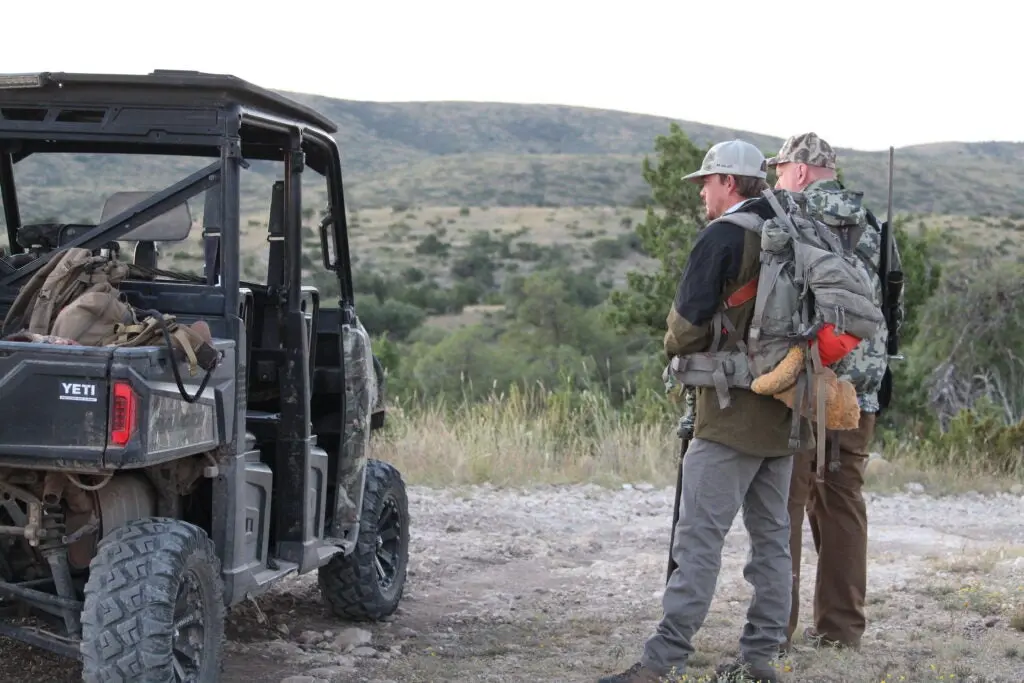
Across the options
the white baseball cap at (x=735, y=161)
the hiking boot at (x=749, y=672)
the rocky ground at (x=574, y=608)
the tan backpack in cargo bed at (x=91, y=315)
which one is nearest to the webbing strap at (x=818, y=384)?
the white baseball cap at (x=735, y=161)

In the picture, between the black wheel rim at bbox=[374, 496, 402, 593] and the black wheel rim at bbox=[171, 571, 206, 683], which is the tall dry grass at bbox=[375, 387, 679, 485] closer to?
the black wheel rim at bbox=[374, 496, 402, 593]

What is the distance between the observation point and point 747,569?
522 centimetres

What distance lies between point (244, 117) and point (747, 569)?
8.22 feet

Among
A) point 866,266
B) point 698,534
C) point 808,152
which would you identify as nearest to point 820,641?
point 698,534

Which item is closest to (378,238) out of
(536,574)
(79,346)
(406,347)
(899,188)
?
(406,347)

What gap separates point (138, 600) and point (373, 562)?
231cm

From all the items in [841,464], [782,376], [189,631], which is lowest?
[189,631]

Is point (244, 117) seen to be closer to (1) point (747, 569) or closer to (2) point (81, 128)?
(2) point (81, 128)

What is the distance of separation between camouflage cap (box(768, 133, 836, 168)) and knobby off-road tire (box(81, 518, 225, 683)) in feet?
9.47

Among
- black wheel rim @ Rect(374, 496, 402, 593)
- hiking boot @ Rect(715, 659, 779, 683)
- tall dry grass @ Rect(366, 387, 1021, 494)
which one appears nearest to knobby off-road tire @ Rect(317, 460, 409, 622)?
black wheel rim @ Rect(374, 496, 402, 593)

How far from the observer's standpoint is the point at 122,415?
12.7 ft

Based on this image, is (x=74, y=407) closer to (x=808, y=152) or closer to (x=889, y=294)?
(x=808, y=152)

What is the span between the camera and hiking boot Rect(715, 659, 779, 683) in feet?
16.9

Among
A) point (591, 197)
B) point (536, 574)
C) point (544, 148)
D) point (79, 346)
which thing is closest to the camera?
point (79, 346)
